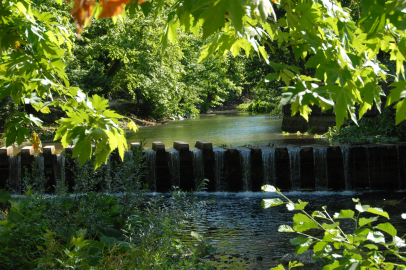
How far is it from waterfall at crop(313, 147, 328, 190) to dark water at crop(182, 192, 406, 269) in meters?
0.51

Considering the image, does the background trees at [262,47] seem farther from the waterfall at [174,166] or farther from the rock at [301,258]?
the waterfall at [174,166]

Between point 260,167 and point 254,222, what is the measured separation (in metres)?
3.39

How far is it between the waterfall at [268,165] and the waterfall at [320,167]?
1.06m

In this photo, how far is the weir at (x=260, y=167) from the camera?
10016mm

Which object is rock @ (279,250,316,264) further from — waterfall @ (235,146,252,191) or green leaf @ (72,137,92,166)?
waterfall @ (235,146,252,191)

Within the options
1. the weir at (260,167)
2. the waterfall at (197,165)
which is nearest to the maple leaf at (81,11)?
the weir at (260,167)

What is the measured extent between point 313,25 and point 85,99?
1.43 meters

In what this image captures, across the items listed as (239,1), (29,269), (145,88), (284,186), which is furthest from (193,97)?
(239,1)

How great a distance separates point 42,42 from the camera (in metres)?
2.94

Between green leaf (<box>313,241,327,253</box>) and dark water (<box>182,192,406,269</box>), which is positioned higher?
green leaf (<box>313,241,327,253</box>)

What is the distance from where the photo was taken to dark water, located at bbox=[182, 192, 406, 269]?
5.27 meters

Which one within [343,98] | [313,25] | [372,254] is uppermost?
[313,25]

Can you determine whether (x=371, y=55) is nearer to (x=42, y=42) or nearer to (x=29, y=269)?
(x=42, y=42)

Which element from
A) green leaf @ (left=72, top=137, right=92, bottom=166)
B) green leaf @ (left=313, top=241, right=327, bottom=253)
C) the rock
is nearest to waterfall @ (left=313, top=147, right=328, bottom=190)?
the rock
